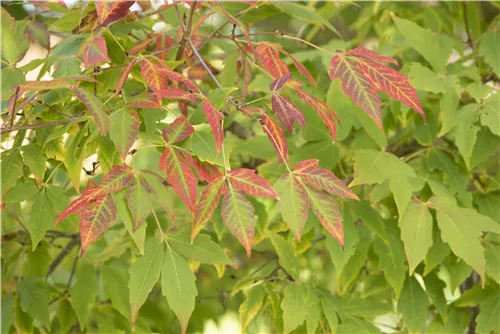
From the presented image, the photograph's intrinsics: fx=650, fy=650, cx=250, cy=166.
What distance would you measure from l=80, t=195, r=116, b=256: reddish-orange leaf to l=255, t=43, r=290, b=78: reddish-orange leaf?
359mm

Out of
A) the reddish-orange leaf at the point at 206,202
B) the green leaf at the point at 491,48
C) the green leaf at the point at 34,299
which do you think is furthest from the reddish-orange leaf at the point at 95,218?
the green leaf at the point at 491,48

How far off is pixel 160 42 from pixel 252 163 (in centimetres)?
55

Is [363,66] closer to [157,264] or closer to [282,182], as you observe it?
[282,182]

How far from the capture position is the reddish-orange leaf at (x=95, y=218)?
0.87 metres

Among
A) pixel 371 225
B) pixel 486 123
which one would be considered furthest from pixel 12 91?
pixel 486 123

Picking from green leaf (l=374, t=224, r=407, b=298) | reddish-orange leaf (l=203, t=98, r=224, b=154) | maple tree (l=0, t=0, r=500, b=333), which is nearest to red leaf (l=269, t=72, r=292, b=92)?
maple tree (l=0, t=0, r=500, b=333)

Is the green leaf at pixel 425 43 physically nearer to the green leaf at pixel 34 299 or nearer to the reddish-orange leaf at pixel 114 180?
the reddish-orange leaf at pixel 114 180

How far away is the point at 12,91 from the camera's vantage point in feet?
3.11

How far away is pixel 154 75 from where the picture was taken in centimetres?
92

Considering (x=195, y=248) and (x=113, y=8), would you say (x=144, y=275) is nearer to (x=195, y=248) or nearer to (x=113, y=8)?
(x=195, y=248)

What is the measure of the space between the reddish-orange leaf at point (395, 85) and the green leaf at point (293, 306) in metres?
0.40

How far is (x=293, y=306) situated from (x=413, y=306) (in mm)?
322

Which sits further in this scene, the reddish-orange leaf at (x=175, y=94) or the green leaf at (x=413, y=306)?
the green leaf at (x=413, y=306)

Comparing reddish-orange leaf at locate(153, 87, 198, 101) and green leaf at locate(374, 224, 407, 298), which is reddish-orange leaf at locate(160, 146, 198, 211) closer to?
reddish-orange leaf at locate(153, 87, 198, 101)
